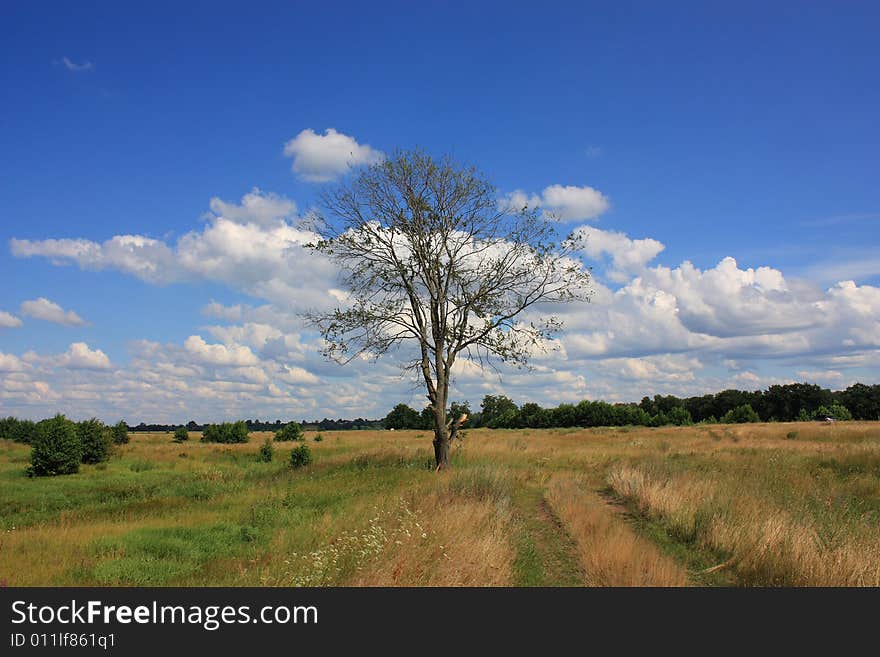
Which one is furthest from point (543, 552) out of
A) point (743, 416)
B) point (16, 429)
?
point (743, 416)

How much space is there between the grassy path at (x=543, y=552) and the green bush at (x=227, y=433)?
188ft

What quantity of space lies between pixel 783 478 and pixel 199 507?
20.3 metres

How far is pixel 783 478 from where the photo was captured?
19156mm

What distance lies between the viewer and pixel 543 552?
10484 millimetres

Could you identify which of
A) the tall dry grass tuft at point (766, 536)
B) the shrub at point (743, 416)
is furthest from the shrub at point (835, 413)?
the tall dry grass tuft at point (766, 536)

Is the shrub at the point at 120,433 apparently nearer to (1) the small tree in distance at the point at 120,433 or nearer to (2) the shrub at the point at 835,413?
(1) the small tree in distance at the point at 120,433

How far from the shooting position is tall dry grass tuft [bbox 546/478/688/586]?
26.9 feet

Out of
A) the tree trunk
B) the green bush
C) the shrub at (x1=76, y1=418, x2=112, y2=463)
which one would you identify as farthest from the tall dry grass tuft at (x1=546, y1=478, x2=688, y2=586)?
the green bush

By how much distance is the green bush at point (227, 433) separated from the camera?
216 ft

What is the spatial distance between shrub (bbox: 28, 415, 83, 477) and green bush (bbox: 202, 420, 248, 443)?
31.0 metres

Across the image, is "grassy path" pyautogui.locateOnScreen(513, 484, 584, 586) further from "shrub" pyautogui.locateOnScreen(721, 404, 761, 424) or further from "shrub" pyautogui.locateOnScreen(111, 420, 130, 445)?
"shrub" pyautogui.locateOnScreen(721, 404, 761, 424)

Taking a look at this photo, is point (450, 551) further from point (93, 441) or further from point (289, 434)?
point (289, 434)
